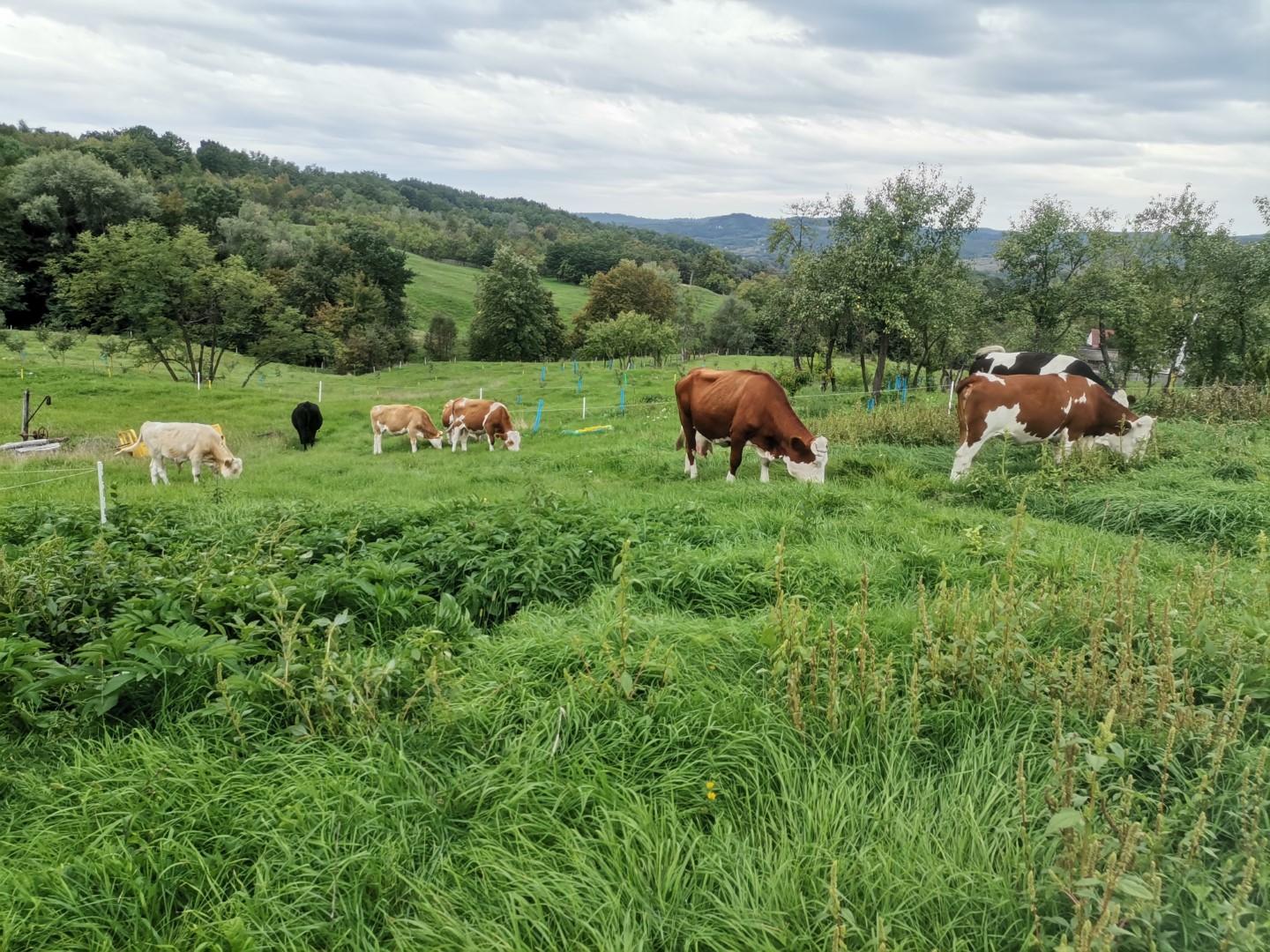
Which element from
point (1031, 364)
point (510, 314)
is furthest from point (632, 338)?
point (1031, 364)

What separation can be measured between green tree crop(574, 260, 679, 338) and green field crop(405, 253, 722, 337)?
300 cm

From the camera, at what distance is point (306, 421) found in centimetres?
1825

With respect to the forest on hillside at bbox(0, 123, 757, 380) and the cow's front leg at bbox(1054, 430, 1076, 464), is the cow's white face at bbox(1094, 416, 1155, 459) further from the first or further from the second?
the forest on hillside at bbox(0, 123, 757, 380)

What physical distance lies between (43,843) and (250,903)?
40.6 inches

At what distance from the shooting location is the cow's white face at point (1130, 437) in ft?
37.9

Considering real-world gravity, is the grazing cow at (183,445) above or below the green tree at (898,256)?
below

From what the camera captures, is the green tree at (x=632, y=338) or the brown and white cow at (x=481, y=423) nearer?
the brown and white cow at (x=481, y=423)

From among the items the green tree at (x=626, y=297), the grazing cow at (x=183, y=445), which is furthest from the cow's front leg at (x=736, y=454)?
the green tree at (x=626, y=297)

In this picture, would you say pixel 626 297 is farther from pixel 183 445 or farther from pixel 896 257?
pixel 183 445

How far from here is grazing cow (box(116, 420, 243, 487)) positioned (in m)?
13.0

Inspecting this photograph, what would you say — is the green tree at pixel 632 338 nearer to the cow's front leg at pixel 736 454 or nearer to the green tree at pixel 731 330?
the green tree at pixel 731 330

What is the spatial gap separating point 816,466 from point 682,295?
66304mm

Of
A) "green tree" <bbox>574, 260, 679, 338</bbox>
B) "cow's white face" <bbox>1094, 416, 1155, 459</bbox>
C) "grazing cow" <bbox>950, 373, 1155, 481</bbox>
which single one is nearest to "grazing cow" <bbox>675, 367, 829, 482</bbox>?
"grazing cow" <bbox>950, 373, 1155, 481</bbox>

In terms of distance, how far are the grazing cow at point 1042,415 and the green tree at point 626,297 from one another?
187 ft
